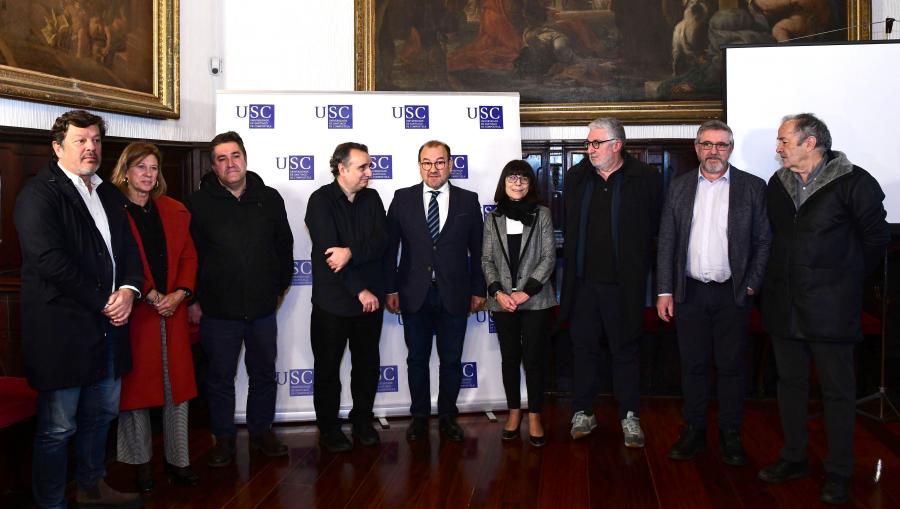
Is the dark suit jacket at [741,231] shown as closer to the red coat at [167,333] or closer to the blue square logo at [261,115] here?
the red coat at [167,333]

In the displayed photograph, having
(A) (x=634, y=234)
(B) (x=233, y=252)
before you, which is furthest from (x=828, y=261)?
(B) (x=233, y=252)

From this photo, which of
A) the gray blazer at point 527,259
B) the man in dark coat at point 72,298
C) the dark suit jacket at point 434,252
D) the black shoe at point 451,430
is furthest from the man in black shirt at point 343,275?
the man in dark coat at point 72,298

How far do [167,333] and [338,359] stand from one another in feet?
3.24

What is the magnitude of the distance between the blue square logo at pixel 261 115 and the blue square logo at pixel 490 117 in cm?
136

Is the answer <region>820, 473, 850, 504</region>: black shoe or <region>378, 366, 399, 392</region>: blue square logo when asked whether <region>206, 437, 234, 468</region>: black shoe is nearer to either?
<region>378, 366, 399, 392</region>: blue square logo

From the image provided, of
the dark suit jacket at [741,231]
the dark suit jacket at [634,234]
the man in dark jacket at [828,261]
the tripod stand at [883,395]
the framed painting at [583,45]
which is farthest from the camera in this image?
the framed painting at [583,45]

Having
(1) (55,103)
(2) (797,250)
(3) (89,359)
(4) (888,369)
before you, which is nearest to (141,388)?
(3) (89,359)

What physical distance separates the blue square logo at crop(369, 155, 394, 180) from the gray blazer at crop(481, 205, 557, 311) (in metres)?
0.98

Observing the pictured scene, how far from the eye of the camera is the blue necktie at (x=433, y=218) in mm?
4484

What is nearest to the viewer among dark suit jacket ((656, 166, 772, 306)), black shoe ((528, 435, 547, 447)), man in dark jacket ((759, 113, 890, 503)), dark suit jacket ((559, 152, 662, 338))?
man in dark jacket ((759, 113, 890, 503))

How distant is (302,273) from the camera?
5.06 metres

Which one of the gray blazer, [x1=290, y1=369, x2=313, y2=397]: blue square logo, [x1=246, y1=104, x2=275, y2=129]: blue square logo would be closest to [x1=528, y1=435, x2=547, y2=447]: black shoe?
the gray blazer

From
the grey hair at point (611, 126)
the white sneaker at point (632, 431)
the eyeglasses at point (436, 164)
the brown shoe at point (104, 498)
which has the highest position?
the grey hair at point (611, 126)

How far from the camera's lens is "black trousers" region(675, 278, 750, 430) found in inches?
158
